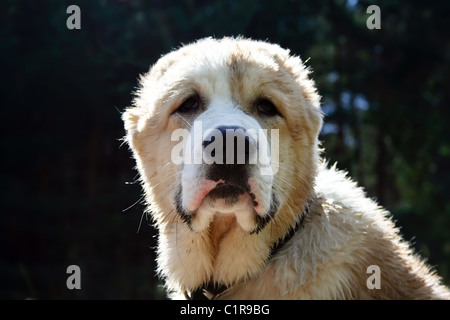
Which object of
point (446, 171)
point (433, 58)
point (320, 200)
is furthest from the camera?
point (446, 171)

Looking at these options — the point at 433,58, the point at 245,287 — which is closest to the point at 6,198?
the point at 245,287

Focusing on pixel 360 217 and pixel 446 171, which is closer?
pixel 360 217

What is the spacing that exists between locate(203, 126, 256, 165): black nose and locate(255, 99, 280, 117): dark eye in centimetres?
56

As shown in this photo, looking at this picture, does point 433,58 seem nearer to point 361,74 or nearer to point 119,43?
point 361,74

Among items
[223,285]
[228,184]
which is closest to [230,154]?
[228,184]

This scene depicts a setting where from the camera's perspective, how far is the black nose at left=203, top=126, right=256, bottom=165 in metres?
2.54

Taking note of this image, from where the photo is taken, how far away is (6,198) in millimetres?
9852

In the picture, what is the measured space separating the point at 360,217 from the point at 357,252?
0.26 metres

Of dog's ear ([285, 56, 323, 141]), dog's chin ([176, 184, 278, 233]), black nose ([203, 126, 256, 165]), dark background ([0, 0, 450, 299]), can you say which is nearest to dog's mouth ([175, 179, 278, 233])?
dog's chin ([176, 184, 278, 233])

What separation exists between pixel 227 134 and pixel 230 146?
0.21 ft

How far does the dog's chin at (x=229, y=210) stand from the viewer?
268cm

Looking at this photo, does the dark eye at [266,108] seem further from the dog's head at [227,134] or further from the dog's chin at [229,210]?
Answer: the dog's chin at [229,210]

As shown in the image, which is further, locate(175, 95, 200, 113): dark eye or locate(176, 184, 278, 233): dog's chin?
locate(175, 95, 200, 113): dark eye

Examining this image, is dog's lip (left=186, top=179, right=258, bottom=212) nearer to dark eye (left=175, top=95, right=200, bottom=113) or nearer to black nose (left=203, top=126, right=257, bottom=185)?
black nose (left=203, top=126, right=257, bottom=185)
